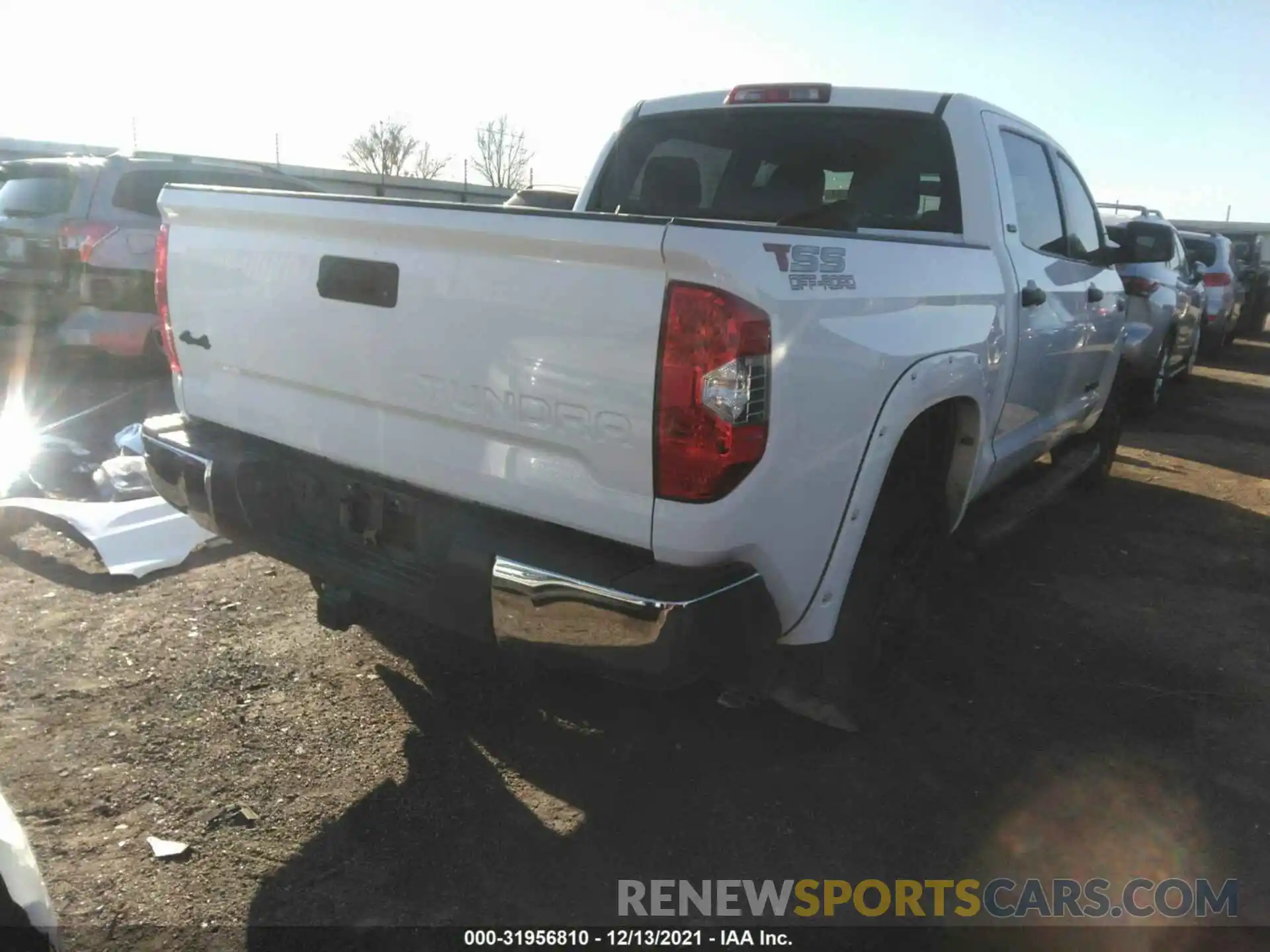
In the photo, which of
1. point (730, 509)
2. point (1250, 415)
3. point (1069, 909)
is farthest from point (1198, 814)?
point (1250, 415)

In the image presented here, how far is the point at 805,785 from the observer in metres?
2.96

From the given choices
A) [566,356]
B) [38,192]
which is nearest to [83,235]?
[38,192]

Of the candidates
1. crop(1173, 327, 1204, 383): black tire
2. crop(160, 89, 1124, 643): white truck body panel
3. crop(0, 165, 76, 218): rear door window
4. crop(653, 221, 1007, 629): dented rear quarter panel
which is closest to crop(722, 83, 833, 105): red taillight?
crop(160, 89, 1124, 643): white truck body panel

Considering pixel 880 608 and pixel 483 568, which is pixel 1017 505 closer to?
pixel 880 608

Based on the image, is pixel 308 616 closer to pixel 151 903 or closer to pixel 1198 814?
pixel 151 903

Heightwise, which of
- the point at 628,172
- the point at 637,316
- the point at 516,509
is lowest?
the point at 516,509

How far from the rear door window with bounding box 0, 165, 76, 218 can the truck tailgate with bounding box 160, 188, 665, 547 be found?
206 inches

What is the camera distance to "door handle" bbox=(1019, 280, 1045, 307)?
3646mm

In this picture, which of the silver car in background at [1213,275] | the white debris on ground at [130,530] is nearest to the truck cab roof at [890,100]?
the white debris on ground at [130,530]

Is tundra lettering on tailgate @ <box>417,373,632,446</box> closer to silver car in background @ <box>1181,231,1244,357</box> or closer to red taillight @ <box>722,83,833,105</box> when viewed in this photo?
red taillight @ <box>722,83,833,105</box>

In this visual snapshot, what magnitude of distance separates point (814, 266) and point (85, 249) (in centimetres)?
634

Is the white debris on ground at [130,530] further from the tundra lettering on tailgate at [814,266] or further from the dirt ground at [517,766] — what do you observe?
the tundra lettering on tailgate at [814,266]

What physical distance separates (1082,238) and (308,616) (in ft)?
13.3

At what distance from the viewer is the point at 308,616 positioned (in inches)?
152
